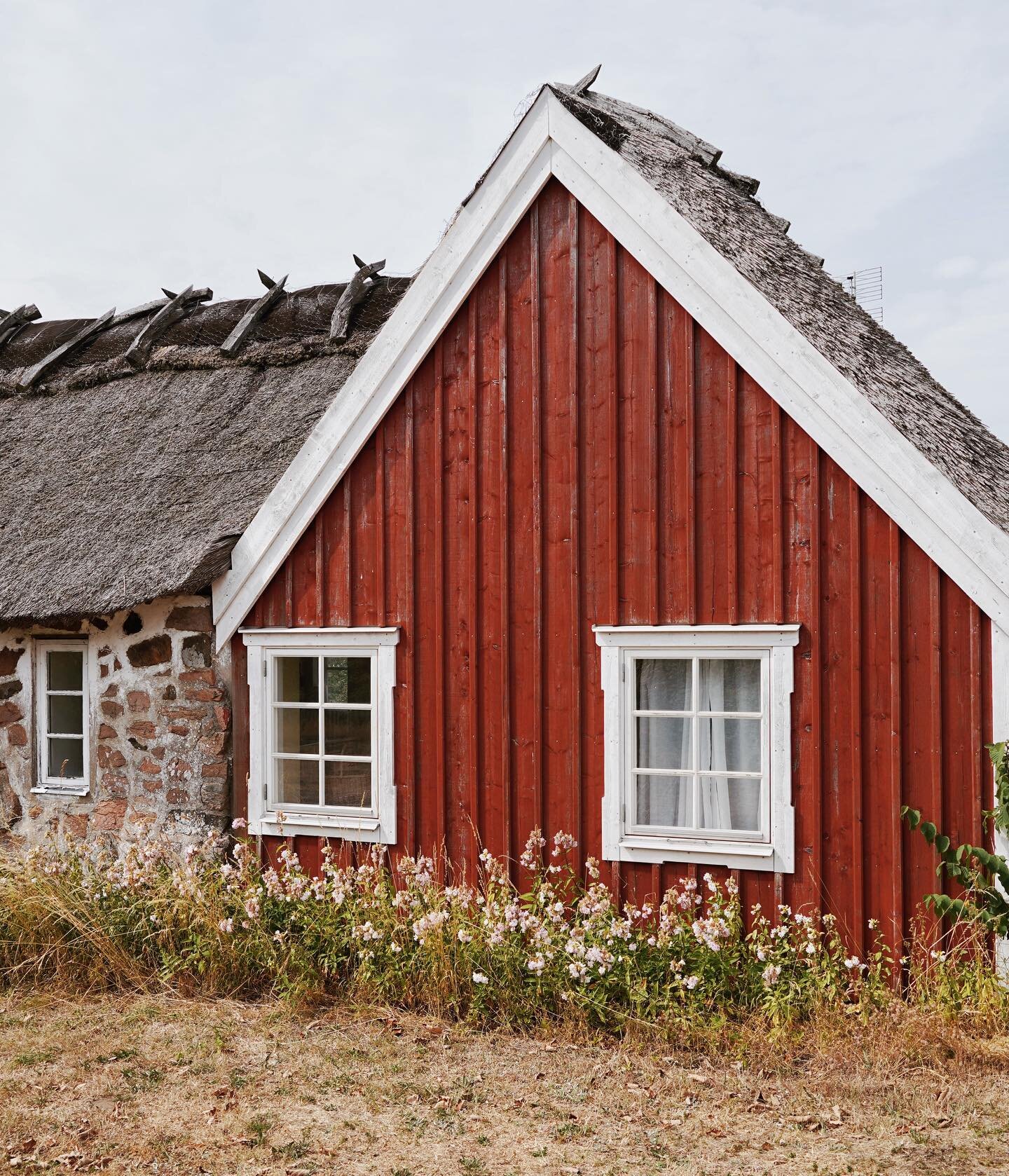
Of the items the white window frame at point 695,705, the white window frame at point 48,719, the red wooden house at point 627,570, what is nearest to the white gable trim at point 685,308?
the red wooden house at point 627,570

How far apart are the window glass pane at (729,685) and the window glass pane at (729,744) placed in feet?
0.26

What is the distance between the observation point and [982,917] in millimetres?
5570

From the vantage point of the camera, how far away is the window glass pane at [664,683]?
6.43 metres

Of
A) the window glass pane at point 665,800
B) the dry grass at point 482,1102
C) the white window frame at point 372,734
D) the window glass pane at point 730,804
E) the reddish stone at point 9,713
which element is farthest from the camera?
the reddish stone at point 9,713

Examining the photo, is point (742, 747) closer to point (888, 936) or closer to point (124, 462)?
point (888, 936)

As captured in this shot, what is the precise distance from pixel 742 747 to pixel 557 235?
10.4 feet

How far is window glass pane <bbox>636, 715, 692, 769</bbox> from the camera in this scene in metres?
6.41

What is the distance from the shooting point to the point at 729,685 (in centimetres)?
633

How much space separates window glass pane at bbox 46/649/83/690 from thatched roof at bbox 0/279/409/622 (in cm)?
71

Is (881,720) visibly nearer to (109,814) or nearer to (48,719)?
(109,814)

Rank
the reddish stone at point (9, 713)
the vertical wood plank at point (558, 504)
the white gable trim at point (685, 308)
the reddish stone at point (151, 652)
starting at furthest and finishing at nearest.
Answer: the reddish stone at point (9, 713) < the reddish stone at point (151, 652) < the vertical wood plank at point (558, 504) < the white gable trim at point (685, 308)

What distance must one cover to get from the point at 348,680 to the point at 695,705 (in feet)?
7.72

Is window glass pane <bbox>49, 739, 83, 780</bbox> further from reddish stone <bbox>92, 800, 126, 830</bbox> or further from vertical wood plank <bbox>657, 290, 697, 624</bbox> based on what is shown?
vertical wood plank <bbox>657, 290, 697, 624</bbox>

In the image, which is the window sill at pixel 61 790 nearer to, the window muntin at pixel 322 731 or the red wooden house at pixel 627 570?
the red wooden house at pixel 627 570
